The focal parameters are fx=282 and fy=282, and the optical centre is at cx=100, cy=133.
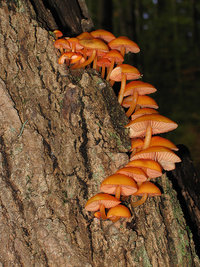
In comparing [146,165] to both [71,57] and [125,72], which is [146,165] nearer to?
[125,72]

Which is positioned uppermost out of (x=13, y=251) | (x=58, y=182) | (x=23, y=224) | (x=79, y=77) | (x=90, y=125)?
(x=79, y=77)

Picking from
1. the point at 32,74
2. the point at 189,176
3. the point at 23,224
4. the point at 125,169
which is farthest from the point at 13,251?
the point at 189,176

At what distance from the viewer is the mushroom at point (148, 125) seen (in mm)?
1963

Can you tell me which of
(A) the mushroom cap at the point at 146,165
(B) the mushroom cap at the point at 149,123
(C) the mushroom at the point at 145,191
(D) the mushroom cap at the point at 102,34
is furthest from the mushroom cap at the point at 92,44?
(C) the mushroom at the point at 145,191

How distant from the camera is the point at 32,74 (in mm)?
2078

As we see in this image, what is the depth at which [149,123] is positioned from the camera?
2.05 meters

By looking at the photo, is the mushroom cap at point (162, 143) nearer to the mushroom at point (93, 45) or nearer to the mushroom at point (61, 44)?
the mushroom at point (93, 45)

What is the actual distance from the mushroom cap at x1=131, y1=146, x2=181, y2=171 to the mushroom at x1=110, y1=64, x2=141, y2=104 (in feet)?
1.71

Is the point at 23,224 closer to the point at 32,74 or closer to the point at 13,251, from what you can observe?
the point at 13,251

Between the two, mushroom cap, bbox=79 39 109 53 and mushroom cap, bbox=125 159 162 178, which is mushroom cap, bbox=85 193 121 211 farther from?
mushroom cap, bbox=79 39 109 53

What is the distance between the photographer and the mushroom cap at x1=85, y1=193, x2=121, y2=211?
5.78ft

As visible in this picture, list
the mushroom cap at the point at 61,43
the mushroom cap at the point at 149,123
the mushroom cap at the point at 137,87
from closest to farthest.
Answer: the mushroom cap at the point at 149,123, the mushroom cap at the point at 61,43, the mushroom cap at the point at 137,87

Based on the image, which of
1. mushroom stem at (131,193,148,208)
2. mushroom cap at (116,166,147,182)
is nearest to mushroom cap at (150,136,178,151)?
mushroom cap at (116,166,147,182)

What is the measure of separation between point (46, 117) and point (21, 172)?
16.7 inches
